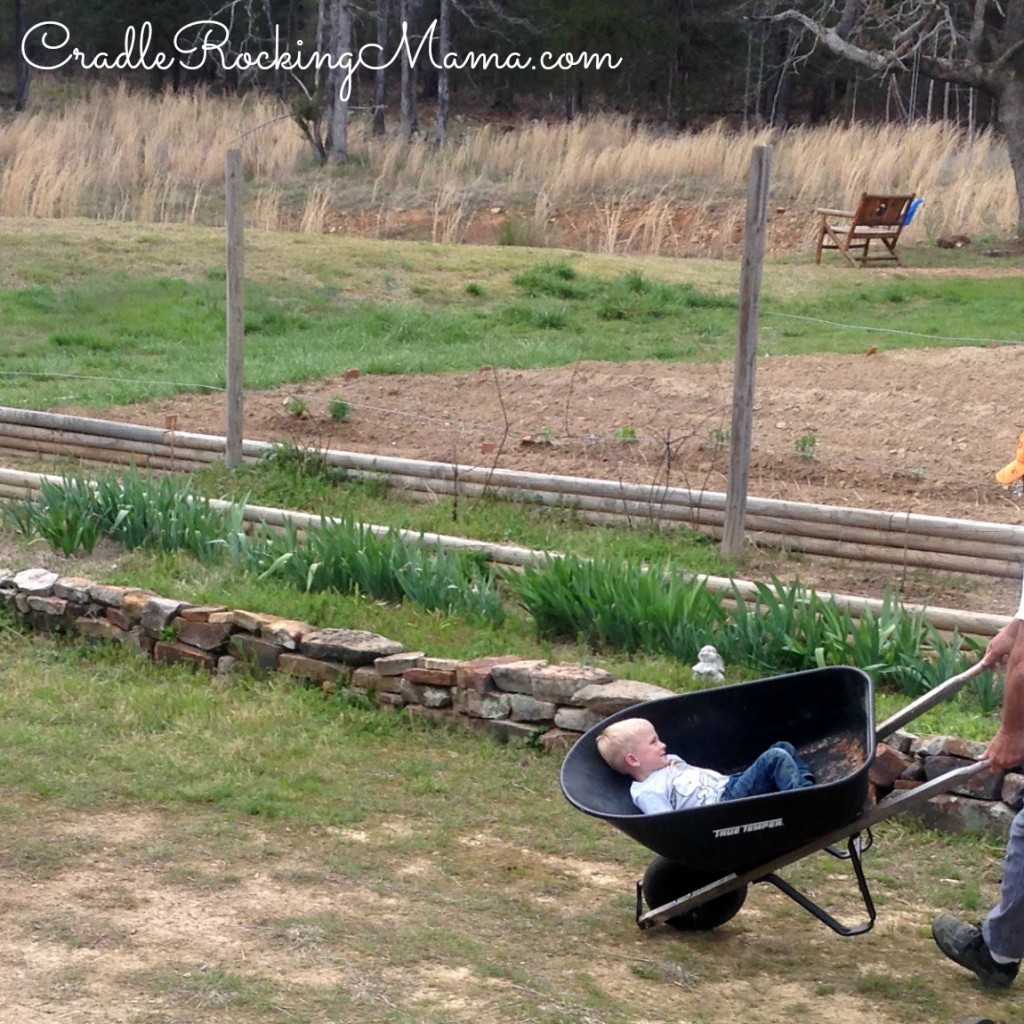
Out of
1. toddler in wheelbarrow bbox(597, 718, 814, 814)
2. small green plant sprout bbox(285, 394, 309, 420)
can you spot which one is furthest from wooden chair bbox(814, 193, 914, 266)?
toddler in wheelbarrow bbox(597, 718, 814, 814)

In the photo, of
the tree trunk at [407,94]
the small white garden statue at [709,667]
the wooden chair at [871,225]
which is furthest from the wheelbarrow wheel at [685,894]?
the tree trunk at [407,94]

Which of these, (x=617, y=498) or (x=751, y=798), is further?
(x=617, y=498)

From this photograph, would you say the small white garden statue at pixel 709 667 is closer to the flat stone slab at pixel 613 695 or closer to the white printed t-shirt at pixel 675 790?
the flat stone slab at pixel 613 695

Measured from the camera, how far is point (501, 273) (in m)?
15.4

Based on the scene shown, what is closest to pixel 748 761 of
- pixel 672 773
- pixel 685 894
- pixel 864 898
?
pixel 672 773

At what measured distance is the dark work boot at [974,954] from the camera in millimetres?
3615

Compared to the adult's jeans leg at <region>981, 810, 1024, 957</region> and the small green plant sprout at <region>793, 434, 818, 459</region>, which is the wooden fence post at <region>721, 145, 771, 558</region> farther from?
the adult's jeans leg at <region>981, 810, 1024, 957</region>

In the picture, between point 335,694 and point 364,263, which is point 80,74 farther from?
point 335,694

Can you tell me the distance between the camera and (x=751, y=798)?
11.3 feet

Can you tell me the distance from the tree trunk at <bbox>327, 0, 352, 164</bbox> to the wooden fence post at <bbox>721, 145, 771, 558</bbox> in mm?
17053

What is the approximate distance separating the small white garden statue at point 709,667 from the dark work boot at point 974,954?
5.43ft

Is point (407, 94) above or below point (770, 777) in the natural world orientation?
above

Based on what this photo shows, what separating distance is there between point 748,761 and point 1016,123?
16220 millimetres

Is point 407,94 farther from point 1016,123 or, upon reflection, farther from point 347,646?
point 347,646
